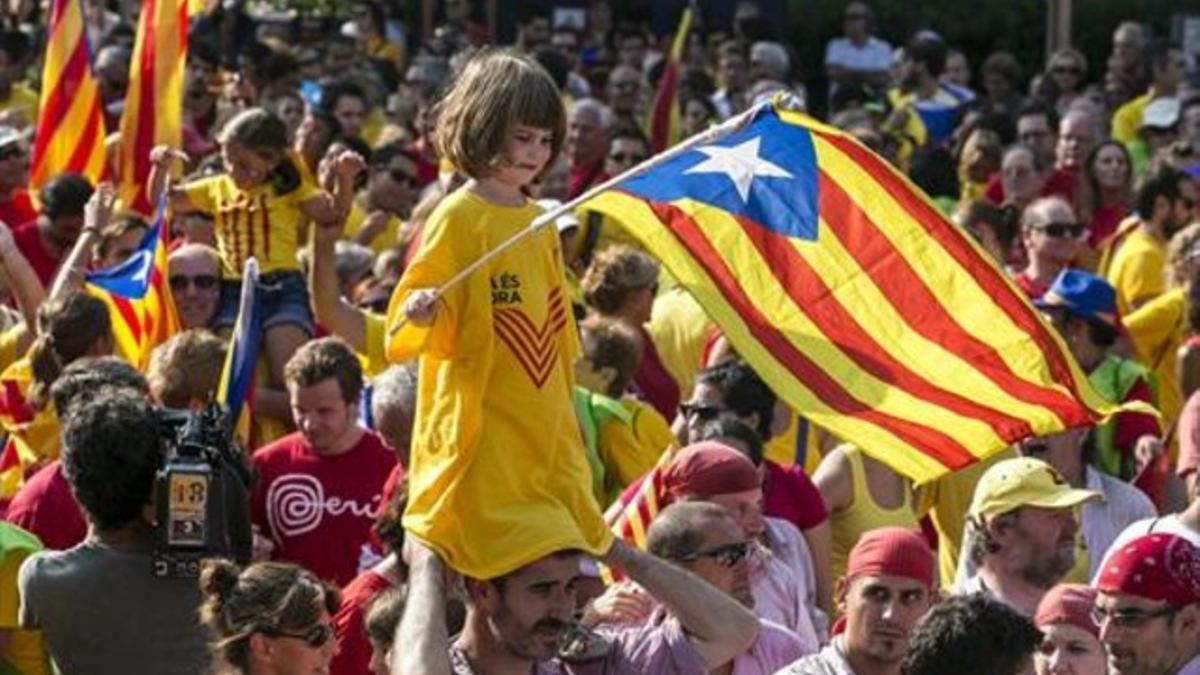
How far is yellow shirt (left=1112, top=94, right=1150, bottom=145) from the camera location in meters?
21.2

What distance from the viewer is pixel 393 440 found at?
32.9ft

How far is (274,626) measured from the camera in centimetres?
738

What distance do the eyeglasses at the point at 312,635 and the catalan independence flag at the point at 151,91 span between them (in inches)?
279

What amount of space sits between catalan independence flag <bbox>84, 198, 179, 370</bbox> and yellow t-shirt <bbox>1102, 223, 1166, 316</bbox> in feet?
14.1

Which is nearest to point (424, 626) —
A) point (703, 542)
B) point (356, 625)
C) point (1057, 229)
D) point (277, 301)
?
point (703, 542)

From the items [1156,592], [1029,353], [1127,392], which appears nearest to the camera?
[1156,592]

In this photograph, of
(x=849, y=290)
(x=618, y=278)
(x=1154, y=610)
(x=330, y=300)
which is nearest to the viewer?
(x=1154, y=610)

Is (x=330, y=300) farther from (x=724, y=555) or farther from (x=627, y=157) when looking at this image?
(x=627, y=157)

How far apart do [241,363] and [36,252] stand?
386 centimetres

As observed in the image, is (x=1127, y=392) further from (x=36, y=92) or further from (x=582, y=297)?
(x=36, y=92)

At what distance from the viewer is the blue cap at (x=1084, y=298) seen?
39.5 ft

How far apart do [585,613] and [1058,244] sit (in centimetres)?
599

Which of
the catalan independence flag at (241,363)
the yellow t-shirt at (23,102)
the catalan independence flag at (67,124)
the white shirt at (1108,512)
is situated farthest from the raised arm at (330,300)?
the yellow t-shirt at (23,102)

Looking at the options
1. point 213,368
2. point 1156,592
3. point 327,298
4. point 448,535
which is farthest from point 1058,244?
point 448,535
